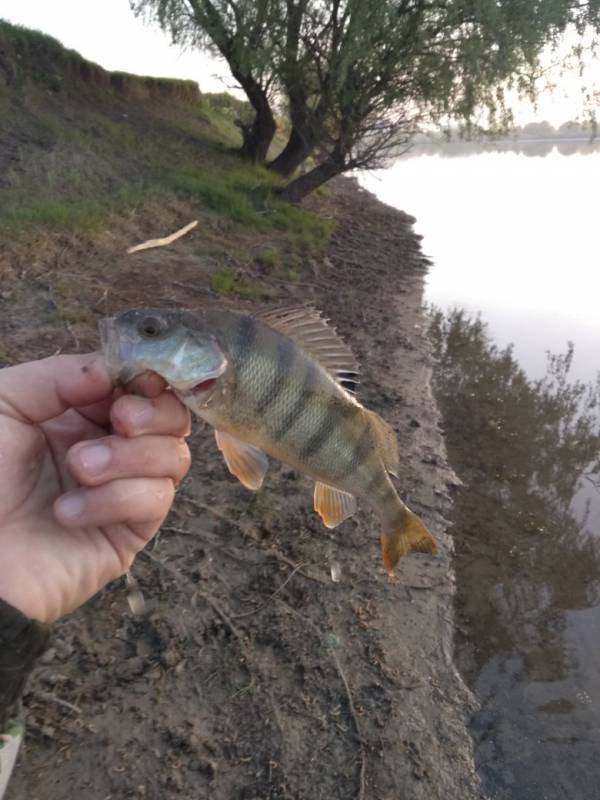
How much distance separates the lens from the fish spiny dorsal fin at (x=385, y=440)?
8.39ft

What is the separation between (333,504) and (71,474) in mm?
1131

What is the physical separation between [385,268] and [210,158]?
5663 mm

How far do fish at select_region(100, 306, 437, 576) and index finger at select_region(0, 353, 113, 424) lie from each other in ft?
0.21

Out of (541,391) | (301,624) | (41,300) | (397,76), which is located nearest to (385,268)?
(397,76)

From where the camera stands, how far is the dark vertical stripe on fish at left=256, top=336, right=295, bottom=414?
86.4 inches

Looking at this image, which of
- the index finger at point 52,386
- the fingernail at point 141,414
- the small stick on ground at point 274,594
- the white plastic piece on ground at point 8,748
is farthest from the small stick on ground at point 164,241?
the white plastic piece on ground at point 8,748

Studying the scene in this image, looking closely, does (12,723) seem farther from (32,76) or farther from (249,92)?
(249,92)

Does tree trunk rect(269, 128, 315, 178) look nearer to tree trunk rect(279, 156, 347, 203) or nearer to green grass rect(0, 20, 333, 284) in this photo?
green grass rect(0, 20, 333, 284)

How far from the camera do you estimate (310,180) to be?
14.3 m

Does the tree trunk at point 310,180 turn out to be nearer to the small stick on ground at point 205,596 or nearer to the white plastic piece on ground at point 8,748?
the small stick on ground at point 205,596

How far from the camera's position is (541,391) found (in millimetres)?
8141

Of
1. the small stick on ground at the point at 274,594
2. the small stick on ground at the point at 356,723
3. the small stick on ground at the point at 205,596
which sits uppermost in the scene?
the small stick on ground at the point at 205,596

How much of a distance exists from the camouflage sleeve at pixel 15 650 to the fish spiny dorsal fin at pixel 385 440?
1.35 meters

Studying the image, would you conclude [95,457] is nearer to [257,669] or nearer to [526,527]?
[257,669]
